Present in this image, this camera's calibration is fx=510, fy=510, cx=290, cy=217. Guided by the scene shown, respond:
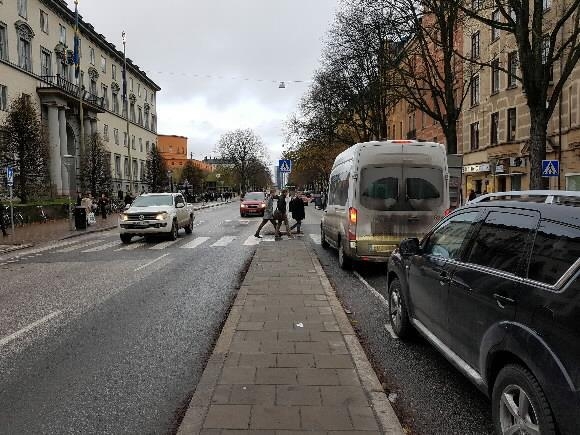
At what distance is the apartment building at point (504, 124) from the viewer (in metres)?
24.7

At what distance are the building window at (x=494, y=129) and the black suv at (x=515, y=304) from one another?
3006 centimetres

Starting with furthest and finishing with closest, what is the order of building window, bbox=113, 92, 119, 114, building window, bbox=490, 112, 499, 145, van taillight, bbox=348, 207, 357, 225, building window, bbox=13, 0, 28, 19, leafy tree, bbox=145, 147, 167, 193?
building window, bbox=113, 92, 119, 114, leafy tree, bbox=145, 147, 167, 193, building window, bbox=13, 0, 28, 19, building window, bbox=490, 112, 499, 145, van taillight, bbox=348, 207, 357, 225

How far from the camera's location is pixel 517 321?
2908 mm

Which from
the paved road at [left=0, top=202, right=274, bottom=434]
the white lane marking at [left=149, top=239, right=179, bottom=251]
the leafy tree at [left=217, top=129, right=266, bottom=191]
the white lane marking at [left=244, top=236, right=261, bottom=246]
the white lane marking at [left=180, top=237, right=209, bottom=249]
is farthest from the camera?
the leafy tree at [left=217, top=129, right=266, bottom=191]

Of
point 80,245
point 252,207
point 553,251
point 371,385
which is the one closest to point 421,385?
point 371,385

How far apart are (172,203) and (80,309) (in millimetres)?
11421

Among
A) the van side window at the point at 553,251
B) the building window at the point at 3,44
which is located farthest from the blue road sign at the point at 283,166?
the building window at the point at 3,44

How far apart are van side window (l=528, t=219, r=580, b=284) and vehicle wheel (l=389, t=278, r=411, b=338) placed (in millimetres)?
2415

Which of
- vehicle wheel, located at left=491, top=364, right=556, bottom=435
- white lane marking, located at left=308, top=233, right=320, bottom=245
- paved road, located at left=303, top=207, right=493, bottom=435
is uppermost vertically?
vehicle wheel, located at left=491, top=364, right=556, bottom=435

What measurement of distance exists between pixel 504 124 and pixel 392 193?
24086 mm

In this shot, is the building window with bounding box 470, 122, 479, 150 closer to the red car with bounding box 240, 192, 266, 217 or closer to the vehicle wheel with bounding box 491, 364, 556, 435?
the red car with bounding box 240, 192, 266, 217

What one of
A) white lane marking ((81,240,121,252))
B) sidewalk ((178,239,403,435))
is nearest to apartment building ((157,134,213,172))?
white lane marking ((81,240,121,252))

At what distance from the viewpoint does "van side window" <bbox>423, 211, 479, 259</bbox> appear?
4102 millimetres

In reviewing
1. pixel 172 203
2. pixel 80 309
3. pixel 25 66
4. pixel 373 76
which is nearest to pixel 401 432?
pixel 80 309
